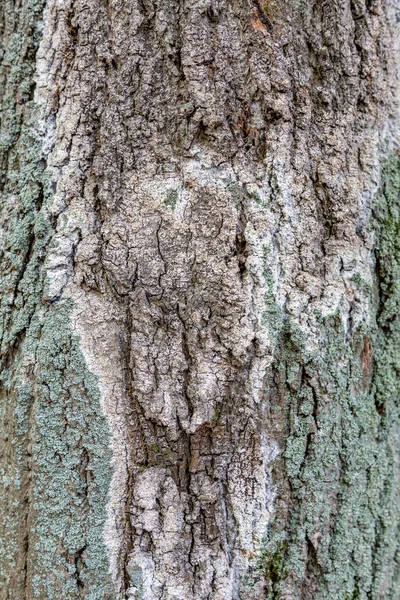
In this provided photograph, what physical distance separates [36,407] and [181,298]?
384mm

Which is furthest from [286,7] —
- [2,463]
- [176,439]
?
[2,463]

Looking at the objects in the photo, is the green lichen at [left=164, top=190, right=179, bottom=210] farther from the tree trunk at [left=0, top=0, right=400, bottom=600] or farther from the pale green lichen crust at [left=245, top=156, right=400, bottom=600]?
the pale green lichen crust at [left=245, top=156, right=400, bottom=600]

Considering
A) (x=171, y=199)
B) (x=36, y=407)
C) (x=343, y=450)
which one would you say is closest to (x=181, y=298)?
(x=171, y=199)

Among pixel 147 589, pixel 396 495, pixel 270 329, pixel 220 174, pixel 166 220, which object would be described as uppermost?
pixel 220 174

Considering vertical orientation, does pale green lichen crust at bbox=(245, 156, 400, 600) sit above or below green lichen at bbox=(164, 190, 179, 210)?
below

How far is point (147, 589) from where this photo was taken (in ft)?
3.16

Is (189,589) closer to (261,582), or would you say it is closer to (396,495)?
(261,582)

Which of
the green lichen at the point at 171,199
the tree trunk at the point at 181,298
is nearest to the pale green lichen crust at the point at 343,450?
the tree trunk at the point at 181,298

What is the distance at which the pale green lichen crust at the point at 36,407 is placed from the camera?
970mm

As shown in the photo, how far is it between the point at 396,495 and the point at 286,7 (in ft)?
3.79

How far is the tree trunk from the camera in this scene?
96 centimetres

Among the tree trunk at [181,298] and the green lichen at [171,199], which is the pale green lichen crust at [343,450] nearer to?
the tree trunk at [181,298]

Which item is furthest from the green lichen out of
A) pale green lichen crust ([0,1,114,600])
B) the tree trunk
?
pale green lichen crust ([0,1,114,600])

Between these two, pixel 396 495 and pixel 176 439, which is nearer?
pixel 176 439
